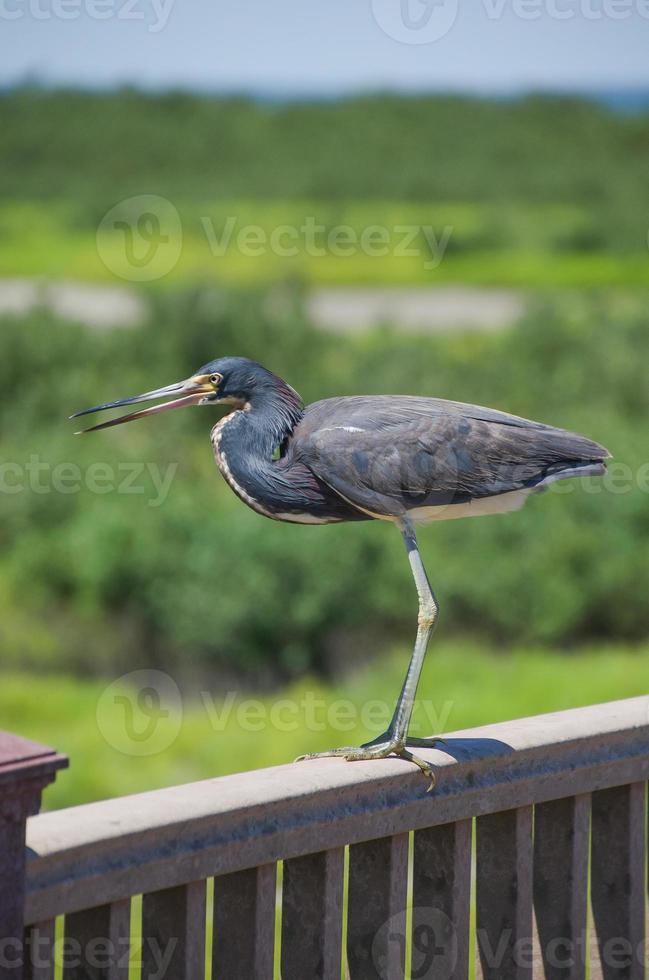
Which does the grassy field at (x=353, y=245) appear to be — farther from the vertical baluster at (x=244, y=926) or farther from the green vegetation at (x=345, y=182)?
the vertical baluster at (x=244, y=926)

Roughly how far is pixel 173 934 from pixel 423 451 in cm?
108

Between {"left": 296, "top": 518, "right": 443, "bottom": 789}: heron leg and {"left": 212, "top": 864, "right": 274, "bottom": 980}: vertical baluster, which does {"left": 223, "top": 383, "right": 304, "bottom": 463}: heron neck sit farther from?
{"left": 212, "top": 864, "right": 274, "bottom": 980}: vertical baluster

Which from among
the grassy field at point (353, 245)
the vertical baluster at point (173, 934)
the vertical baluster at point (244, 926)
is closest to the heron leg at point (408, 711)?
the vertical baluster at point (244, 926)

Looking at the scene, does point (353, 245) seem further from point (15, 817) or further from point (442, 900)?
point (15, 817)

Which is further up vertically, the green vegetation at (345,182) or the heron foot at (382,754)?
the green vegetation at (345,182)

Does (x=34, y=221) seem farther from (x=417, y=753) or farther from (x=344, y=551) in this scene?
(x=417, y=753)

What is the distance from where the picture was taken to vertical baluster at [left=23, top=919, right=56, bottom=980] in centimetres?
173

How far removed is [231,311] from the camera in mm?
14016

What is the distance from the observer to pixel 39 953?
68.5 inches

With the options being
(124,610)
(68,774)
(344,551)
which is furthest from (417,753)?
(124,610)

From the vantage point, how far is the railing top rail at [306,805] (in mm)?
1750

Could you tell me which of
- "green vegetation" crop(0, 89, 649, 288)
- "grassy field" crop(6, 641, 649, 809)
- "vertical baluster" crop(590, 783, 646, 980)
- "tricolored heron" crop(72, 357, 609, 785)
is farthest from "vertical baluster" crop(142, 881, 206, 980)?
"green vegetation" crop(0, 89, 649, 288)

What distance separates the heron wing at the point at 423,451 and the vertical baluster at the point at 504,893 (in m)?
0.64

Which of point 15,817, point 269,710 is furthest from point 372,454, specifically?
point 269,710
